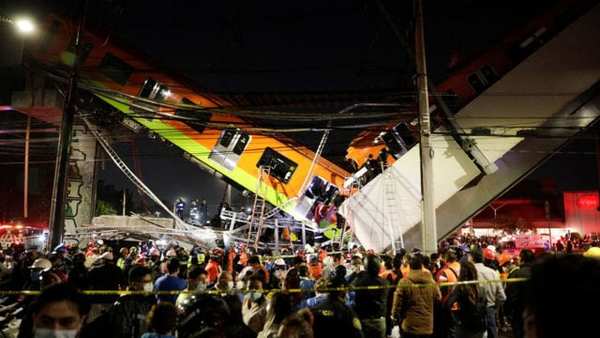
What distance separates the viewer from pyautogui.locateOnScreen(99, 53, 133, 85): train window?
18.2 metres

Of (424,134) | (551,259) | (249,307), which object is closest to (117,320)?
(249,307)

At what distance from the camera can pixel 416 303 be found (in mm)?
6516

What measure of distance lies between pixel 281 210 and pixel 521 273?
13.9 meters

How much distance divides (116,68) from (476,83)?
15.2 m

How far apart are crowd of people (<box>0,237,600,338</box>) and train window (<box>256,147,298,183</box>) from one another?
9179 mm

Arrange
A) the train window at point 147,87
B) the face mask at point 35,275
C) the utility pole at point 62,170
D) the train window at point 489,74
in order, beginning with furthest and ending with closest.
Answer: the train window at point 147,87
the train window at point 489,74
the utility pole at point 62,170
the face mask at point 35,275

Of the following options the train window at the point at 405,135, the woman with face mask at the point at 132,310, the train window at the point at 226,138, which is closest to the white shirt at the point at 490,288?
the woman with face mask at the point at 132,310

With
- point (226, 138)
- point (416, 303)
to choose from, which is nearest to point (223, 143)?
point (226, 138)

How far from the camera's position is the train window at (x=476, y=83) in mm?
18125

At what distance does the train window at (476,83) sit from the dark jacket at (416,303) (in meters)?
13.6

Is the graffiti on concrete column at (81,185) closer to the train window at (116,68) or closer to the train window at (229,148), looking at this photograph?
the train window at (116,68)

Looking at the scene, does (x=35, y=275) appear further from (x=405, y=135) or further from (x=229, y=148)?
(x=405, y=135)

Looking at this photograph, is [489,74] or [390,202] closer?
[390,202]

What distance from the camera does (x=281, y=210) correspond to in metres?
20.3
